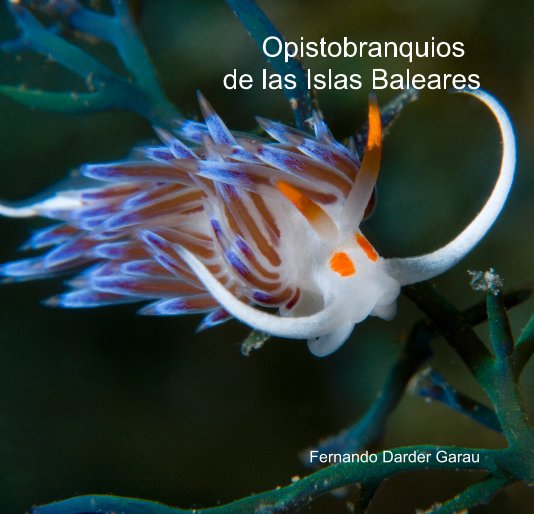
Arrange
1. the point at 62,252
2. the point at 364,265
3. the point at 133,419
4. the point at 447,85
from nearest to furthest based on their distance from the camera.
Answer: the point at 364,265, the point at 62,252, the point at 447,85, the point at 133,419

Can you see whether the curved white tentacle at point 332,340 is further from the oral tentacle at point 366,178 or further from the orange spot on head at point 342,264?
the oral tentacle at point 366,178

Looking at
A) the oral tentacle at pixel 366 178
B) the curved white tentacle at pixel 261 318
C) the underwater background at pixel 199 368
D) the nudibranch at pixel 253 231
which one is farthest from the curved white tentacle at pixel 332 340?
the underwater background at pixel 199 368

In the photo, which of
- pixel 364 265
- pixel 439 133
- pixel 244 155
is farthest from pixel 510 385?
pixel 439 133

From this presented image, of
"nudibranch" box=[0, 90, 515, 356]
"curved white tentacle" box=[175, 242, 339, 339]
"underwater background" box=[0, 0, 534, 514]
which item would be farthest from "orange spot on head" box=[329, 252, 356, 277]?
"underwater background" box=[0, 0, 534, 514]

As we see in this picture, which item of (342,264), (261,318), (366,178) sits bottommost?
(261,318)

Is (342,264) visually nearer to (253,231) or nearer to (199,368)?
(253,231)

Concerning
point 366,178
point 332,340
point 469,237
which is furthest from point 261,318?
point 469,237

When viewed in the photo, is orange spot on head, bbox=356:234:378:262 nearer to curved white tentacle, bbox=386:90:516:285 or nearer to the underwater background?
curved white tentacle, bbox=386:90:516:285

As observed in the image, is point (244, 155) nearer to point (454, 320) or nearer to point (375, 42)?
point (454, 320)
